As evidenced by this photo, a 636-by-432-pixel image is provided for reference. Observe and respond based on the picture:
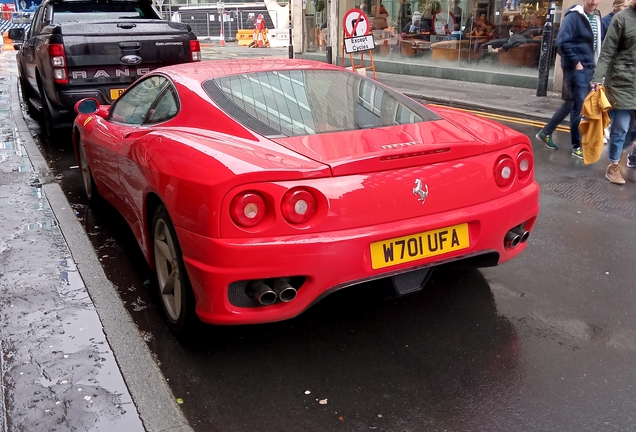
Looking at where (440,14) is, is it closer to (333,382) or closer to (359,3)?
(359,3)

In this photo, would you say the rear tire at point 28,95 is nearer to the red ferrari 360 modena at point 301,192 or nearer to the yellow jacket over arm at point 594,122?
the red ferrari 360 modena at point 301,192

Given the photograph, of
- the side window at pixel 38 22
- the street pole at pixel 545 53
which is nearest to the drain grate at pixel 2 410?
the side window at pixel 38 22

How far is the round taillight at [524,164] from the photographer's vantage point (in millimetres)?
3484

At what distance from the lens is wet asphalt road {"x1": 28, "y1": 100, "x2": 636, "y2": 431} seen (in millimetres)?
2779

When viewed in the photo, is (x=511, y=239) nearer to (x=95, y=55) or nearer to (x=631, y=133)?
(x=631, y=133)

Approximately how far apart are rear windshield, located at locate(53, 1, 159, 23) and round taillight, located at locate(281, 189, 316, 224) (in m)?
6.94

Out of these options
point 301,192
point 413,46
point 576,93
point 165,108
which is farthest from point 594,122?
point 413,46

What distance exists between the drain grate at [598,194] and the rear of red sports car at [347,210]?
2.46 metres

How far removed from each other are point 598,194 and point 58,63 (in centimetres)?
610

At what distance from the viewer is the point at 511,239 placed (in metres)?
3.45

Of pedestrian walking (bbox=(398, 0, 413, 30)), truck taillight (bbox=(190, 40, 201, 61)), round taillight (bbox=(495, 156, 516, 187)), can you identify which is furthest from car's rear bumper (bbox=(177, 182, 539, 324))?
pedestrian walking (bbox=(398, 0, 413, 30))

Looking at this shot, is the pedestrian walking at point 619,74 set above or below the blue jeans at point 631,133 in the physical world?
above

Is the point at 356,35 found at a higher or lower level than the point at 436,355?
higher

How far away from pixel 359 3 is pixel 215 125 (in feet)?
53.1
